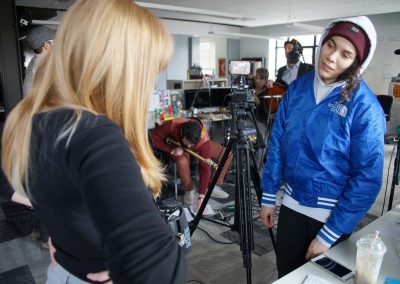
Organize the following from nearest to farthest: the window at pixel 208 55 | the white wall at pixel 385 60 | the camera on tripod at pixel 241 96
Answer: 1. the camera on tripod at pixel 241 96
2. the white wall at pixel 385 60
3. the window at pixel 208 55

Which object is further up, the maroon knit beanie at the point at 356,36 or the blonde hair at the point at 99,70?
the maroon knit beanie at the point at 356,36

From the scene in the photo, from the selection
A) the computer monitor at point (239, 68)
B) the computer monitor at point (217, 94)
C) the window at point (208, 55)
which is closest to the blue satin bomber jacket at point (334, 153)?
the computer monitor at point (239, 68)

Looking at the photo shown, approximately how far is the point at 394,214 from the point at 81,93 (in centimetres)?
133

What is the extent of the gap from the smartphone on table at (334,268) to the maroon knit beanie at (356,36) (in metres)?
0.70

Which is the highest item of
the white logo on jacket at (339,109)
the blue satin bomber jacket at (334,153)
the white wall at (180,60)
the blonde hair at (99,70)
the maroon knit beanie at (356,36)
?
the white wall at (180,60)

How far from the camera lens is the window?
11.6 metres

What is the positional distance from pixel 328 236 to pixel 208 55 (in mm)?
11404

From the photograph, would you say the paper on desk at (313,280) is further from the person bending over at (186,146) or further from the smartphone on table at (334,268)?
the person bending over at (186,146)

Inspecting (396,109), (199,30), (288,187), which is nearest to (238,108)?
(288,187)

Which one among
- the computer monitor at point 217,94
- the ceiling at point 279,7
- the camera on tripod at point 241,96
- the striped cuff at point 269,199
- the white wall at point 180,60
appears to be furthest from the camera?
the white wall at point 180,60

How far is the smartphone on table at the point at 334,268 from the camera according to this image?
92cm

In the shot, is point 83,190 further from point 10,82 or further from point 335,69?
point 10,82

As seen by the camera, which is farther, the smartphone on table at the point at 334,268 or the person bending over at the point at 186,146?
the person bending over at the point at 186,146

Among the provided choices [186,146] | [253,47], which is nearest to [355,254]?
[186,146]
